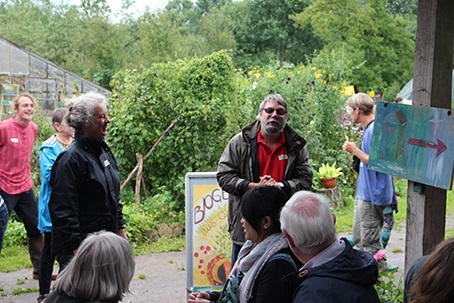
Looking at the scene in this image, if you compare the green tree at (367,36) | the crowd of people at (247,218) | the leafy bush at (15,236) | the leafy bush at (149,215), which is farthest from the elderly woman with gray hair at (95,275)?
the green tree at (367,36)

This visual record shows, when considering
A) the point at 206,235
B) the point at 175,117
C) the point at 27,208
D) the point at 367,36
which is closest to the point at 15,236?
the point at 27,208

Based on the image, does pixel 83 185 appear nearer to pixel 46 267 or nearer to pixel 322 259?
pixel 46 267

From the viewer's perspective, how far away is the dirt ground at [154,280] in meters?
6.21

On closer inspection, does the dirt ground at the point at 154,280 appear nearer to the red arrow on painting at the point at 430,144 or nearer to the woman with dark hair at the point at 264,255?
the woman with dark hair at the point at 264,255

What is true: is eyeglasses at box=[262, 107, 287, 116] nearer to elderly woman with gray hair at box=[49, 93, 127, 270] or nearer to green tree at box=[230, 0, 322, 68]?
elderly woman with gray hair at box=[49, 93, 127, 270]

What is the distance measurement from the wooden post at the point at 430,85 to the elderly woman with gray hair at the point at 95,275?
217 cm

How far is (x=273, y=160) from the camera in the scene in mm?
4859

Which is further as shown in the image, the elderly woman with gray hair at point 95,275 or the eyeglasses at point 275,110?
the eyeglasses at point 275,110

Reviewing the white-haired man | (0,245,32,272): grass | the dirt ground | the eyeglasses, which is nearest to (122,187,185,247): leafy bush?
the dirt ground

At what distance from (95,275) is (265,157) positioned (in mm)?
2169

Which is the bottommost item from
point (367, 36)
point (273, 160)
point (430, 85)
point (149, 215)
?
point (149, 215)

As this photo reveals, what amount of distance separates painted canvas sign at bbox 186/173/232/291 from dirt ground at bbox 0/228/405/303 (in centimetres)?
51

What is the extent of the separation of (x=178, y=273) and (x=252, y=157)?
111 inches

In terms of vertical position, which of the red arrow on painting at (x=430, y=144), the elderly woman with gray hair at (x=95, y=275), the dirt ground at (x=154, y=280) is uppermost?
the red arrow on painting at (x=430, y=144)
